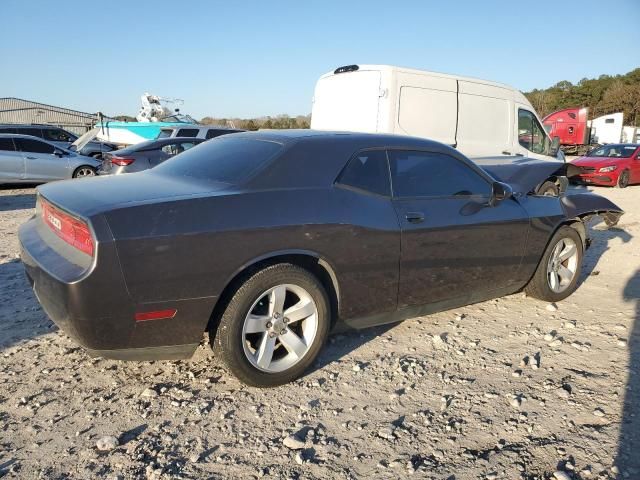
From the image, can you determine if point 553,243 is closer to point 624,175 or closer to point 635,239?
point 635,239

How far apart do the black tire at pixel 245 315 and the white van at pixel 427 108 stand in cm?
472

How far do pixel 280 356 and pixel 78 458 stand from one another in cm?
123

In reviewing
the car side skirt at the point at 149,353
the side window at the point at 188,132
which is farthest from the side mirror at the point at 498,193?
the side window at the point at 188,132

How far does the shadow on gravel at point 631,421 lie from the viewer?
2432 millimetres

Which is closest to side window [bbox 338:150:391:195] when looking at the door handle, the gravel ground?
the door handle

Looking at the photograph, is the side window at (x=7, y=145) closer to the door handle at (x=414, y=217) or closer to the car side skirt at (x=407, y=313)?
the car side skirt at (x=407, y=313)

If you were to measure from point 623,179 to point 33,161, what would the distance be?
52.5 feet

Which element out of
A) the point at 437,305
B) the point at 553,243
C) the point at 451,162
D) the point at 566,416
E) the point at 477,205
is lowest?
the point at 566,416

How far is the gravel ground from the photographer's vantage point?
238 centimetres

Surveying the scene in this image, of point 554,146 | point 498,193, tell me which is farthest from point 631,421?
point 554,146

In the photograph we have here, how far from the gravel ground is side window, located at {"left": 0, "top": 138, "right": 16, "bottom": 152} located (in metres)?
9.55

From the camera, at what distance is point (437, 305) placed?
3750mm

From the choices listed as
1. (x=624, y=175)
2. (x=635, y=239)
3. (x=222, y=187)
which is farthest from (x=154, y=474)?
(x=624, y=175)

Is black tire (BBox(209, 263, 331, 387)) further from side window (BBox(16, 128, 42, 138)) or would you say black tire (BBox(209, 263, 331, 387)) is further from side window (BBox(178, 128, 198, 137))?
side window (BBox(16, 128, 42, 138))
